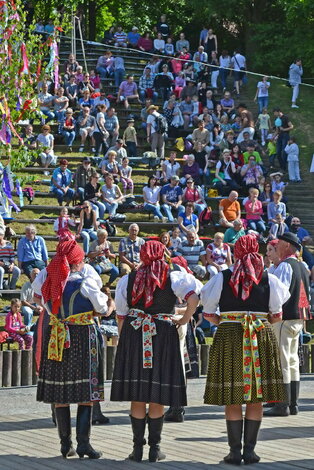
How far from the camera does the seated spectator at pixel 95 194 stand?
67.3 ft

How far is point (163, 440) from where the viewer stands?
9672 millimetres

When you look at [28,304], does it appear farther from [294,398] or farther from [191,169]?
[191,169]

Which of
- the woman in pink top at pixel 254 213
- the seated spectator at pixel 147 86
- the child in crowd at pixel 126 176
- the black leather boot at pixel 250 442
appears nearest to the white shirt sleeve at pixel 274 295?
the black leather boot at pixel 250 442

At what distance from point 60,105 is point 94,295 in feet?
53.9

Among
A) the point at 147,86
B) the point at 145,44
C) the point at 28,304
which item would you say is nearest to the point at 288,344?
the point at 28,304

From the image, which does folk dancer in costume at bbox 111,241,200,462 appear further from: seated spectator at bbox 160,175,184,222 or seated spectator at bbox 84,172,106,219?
seated spectator at bbox 160,175,184,222

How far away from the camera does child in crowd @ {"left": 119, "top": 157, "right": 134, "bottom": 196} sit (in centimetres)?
2209

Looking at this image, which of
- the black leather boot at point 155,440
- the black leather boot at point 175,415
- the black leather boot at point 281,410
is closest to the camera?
the black leather boot at point 155,440

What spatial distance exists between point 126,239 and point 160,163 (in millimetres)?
6189

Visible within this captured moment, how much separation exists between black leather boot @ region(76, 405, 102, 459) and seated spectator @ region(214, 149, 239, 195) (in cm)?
1444

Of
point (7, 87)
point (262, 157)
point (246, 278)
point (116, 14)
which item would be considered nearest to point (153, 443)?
point (246, 278)

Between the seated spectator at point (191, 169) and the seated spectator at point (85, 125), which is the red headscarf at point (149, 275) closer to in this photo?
the seated spectator at point (191, 169)

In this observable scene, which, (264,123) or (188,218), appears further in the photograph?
(264,123)

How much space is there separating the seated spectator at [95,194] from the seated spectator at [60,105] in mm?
4155
